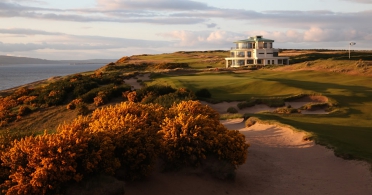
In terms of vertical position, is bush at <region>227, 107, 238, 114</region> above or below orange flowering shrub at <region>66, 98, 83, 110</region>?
below

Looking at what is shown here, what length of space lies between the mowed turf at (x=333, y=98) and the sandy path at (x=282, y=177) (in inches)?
24.7

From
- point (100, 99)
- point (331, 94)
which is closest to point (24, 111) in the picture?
point (100, 99)

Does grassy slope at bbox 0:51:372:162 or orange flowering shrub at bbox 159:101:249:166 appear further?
grassy slope at bbox 0:51:372:162

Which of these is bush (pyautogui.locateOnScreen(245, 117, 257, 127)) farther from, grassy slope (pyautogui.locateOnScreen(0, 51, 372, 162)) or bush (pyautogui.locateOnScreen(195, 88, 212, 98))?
bush (pyautogui.locateOnScreen(195, 88, 212, 98))

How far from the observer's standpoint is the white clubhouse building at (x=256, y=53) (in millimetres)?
72875

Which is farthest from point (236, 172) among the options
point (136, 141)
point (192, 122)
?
point (136, 141)

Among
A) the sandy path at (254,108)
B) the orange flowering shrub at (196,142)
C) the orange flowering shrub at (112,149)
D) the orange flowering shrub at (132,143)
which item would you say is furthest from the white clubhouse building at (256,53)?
the orange flowering shrub at (132,143)

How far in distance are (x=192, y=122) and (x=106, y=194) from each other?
3389 millimetres

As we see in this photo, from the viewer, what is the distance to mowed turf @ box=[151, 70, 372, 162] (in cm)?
1401

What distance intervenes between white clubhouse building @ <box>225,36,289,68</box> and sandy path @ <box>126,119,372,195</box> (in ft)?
195

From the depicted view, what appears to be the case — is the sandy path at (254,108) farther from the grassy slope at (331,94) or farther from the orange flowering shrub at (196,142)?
the orange flowering shrub at (196,142)

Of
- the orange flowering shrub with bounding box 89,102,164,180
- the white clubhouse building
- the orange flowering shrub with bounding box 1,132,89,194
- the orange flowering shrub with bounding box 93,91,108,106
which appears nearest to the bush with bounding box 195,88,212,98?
the orange flowering shrub with bounding box 93,91,108,106

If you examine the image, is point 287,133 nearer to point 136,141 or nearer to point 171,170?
point 171,170

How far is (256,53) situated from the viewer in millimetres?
72688
